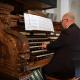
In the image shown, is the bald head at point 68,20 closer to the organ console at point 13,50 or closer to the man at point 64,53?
the man at point 64,53

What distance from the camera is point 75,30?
256cm

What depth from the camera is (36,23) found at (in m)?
2.70

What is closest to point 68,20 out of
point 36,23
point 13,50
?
point 36,23

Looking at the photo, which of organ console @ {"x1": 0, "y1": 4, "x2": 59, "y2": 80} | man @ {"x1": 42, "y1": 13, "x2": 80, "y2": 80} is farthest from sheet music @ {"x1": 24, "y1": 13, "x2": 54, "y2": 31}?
man @ {"x1": 42, "y1": 13, "x2": 80, "y2": 80}

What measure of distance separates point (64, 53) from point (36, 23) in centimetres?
57

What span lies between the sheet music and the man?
0.29 meters

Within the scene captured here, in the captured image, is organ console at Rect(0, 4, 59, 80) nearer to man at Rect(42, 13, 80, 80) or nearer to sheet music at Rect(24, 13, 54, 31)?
sheet music at Rect(24, 13, 54, 31)

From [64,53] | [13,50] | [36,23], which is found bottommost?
[64,53]

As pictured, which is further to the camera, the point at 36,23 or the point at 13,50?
the point at 36,23

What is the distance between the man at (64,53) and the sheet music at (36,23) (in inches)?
11.3

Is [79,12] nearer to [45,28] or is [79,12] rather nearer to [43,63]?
[45,28]

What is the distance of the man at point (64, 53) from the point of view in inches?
98.3

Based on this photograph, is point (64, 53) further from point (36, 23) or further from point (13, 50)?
point (13, 50)

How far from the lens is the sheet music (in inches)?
98.3
